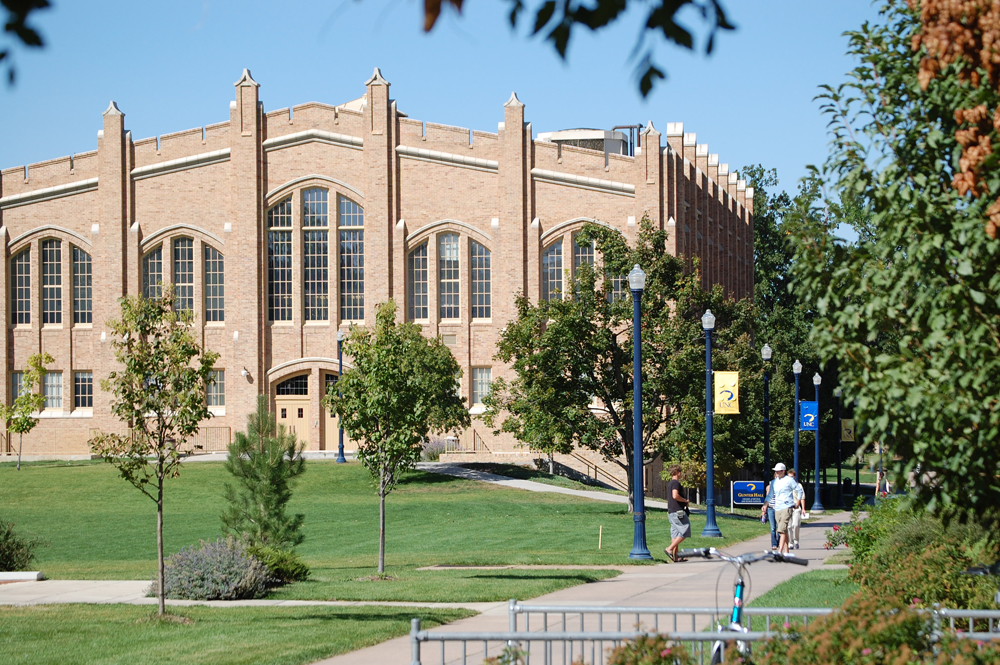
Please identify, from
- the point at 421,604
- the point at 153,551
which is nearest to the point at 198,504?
the point at 153,551

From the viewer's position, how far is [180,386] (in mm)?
15250

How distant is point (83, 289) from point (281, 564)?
3880 cm

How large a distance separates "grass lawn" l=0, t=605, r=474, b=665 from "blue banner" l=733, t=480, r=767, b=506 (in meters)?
22.1

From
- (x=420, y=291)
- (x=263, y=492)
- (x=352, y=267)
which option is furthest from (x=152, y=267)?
(x=263, y=492)

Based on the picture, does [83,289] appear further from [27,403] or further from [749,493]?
[749,493]

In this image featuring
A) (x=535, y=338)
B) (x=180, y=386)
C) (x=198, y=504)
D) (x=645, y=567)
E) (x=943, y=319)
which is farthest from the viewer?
(x=198, y=504)

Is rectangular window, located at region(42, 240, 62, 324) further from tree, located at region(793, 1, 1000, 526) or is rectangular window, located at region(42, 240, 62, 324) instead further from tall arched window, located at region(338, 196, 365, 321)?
tree, located at region(793, 1, 1000, 526)

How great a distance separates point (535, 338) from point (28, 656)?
2306 centimetres

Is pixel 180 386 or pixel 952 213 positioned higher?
pixel 952 213

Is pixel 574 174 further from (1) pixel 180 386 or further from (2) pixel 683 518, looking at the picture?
(1) pixel 180 386

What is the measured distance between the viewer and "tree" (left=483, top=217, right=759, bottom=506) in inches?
1334

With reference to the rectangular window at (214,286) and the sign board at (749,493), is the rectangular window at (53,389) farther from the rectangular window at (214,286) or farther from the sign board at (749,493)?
the sign board at (749,493)

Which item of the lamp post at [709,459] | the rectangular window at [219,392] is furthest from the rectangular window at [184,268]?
the lamp post at [709,459]

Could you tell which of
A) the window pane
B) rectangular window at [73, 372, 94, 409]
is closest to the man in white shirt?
the window pane
